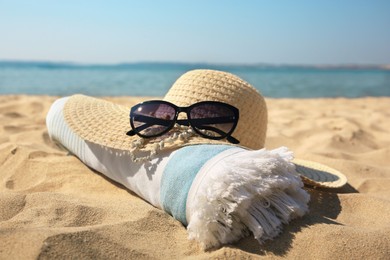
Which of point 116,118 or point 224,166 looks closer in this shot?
point 224,166

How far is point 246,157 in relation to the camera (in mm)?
1474

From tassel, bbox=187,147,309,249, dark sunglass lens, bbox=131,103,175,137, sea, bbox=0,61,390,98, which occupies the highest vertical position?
dark sunglass lens, bbox=131,103,175,137

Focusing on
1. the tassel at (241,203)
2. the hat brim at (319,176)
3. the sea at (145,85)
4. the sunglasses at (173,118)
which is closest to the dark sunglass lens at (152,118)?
the sunglasses at (173,118)

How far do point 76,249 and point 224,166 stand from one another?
561 millimetres

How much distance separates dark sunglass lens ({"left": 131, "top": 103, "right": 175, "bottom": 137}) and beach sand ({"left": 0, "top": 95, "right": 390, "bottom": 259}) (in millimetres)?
333

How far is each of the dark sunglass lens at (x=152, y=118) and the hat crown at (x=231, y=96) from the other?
28cm

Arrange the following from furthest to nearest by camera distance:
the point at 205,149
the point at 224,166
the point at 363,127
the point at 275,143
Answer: the point at 363,127 < the point at 275,143 < the point at 205,149 < the point at 224,166

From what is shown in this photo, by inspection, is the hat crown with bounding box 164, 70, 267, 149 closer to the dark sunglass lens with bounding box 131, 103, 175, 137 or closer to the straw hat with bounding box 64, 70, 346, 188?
the straw hat with bounding box 64, 70, 346, 188

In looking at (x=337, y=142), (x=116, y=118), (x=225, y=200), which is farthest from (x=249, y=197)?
(x=337, y=142)

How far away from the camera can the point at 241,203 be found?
133 cm

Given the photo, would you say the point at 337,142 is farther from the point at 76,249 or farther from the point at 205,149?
the point at 76,249

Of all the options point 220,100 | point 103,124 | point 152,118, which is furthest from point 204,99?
point 103,124

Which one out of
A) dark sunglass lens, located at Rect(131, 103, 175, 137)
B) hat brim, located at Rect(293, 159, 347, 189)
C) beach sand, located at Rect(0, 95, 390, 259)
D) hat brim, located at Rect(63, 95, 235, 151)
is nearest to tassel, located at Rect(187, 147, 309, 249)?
beach sand, located at Rect(0, 95, 390, 259)

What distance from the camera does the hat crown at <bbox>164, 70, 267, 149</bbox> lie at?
2127 millimetres
